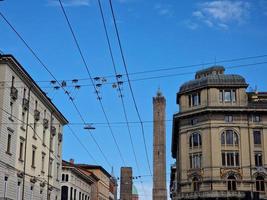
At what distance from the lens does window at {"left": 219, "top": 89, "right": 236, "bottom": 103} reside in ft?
218

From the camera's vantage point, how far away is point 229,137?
64750 mm

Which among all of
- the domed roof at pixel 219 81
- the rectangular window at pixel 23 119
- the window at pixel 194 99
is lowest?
the rectangular window at pixel 23 119

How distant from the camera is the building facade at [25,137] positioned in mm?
35500

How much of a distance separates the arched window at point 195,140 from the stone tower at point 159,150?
26042 millimetres

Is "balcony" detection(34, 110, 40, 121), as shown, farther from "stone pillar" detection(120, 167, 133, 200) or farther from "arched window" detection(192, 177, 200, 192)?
"stone pillar" detection(120, 167, 133, 200)

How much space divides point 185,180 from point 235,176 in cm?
667

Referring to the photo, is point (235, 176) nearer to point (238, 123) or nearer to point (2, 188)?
point (238, 123)

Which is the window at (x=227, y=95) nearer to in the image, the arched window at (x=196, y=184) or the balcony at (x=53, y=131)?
the arched window at (x=196, y=184)

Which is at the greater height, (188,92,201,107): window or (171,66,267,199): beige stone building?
(188,92,201,107): window

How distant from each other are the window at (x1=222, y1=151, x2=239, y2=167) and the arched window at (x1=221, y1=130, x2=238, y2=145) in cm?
128

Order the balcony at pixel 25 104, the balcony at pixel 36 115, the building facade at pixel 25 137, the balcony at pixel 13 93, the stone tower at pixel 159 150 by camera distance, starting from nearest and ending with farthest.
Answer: the building facade at pixel 25 137 → the balcony at pixel 13 93 → the balcony at pixel 25 104 → the balcony at pixel 36 115 → the stone tower at pixel 159 150

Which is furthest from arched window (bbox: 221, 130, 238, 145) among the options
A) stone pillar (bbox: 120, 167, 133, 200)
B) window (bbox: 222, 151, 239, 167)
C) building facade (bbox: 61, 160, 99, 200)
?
stone pillar (bbox: 120, 167, 133, 200)

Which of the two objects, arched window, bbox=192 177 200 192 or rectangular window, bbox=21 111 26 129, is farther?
arched window, bbox=192 177 200 192

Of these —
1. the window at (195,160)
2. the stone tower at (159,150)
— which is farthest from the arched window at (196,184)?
the stone tower at (159,150)
